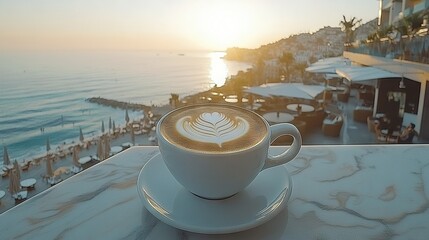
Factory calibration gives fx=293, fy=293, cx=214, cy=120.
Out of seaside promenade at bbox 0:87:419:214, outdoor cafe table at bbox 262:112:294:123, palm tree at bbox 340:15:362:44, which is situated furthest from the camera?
palm tree at bbox 340:15:362:44

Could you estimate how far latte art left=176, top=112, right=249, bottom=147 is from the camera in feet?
2.13

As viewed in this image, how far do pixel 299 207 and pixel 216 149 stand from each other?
298 mm

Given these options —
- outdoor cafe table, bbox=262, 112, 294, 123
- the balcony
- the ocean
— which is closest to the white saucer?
outdoor cafe table, bbox=262, 112, 294, 123

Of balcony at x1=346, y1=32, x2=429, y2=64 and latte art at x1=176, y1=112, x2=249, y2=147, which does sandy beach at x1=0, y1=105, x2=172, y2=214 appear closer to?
balcony at x1=346, y1=32, x2=429, y2=64

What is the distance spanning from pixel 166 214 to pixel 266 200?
236 millimetres

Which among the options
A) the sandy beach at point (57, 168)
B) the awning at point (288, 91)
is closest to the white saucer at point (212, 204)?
the awning at point (288, 91)

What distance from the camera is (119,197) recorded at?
2.61 ft

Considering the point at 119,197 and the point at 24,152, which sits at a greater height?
the point at 119,197

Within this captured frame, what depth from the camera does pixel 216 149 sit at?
0.60m

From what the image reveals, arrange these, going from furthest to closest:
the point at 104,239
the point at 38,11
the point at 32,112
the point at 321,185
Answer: the point at 38,11
the point at 32,112
the point at 321,185
the point at 104,239

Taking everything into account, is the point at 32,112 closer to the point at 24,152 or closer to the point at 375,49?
the point at 24,152

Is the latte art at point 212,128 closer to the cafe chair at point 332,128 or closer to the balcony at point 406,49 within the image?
the cafe chair at point 332,128

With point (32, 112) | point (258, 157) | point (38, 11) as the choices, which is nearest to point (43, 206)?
point (258, 157)

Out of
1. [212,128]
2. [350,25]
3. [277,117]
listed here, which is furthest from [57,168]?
[350,25]
